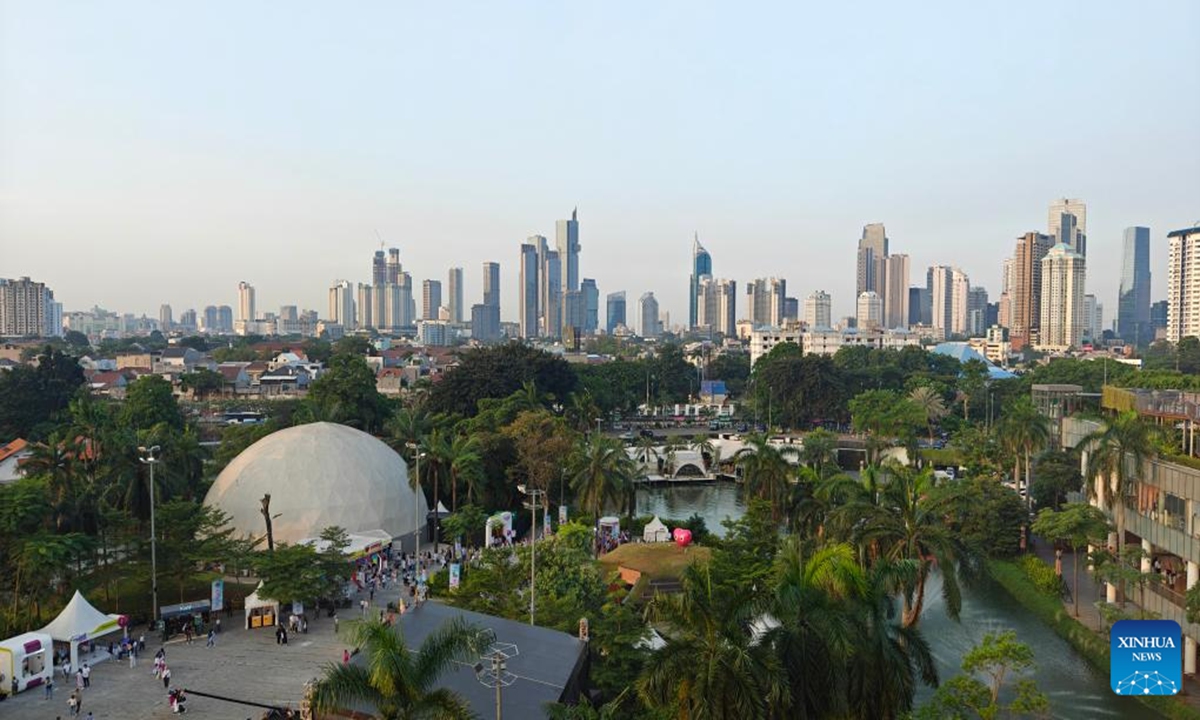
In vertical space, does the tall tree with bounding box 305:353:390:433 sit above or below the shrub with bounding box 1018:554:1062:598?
above

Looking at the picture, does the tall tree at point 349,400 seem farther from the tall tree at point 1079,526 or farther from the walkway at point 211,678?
the tall tree at point 1079,526

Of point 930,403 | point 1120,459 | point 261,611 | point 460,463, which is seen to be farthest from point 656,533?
point 930,403

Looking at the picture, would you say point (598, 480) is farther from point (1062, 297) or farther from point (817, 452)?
point (1062, 297)

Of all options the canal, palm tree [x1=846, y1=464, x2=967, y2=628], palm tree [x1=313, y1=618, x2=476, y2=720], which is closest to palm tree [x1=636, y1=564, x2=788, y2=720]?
palm tree [x1=313, y1=618, x2=476, y2=720]

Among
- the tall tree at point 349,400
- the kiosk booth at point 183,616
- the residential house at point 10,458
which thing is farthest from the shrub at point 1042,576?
the residential house at point 10,458

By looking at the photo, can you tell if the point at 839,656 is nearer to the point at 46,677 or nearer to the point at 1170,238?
the point at 46,677

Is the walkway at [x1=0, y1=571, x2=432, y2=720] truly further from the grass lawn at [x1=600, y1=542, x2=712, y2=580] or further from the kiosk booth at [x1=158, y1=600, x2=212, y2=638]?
the grass lawn at [x1=600, y1=542, x2=712, y2=580]
